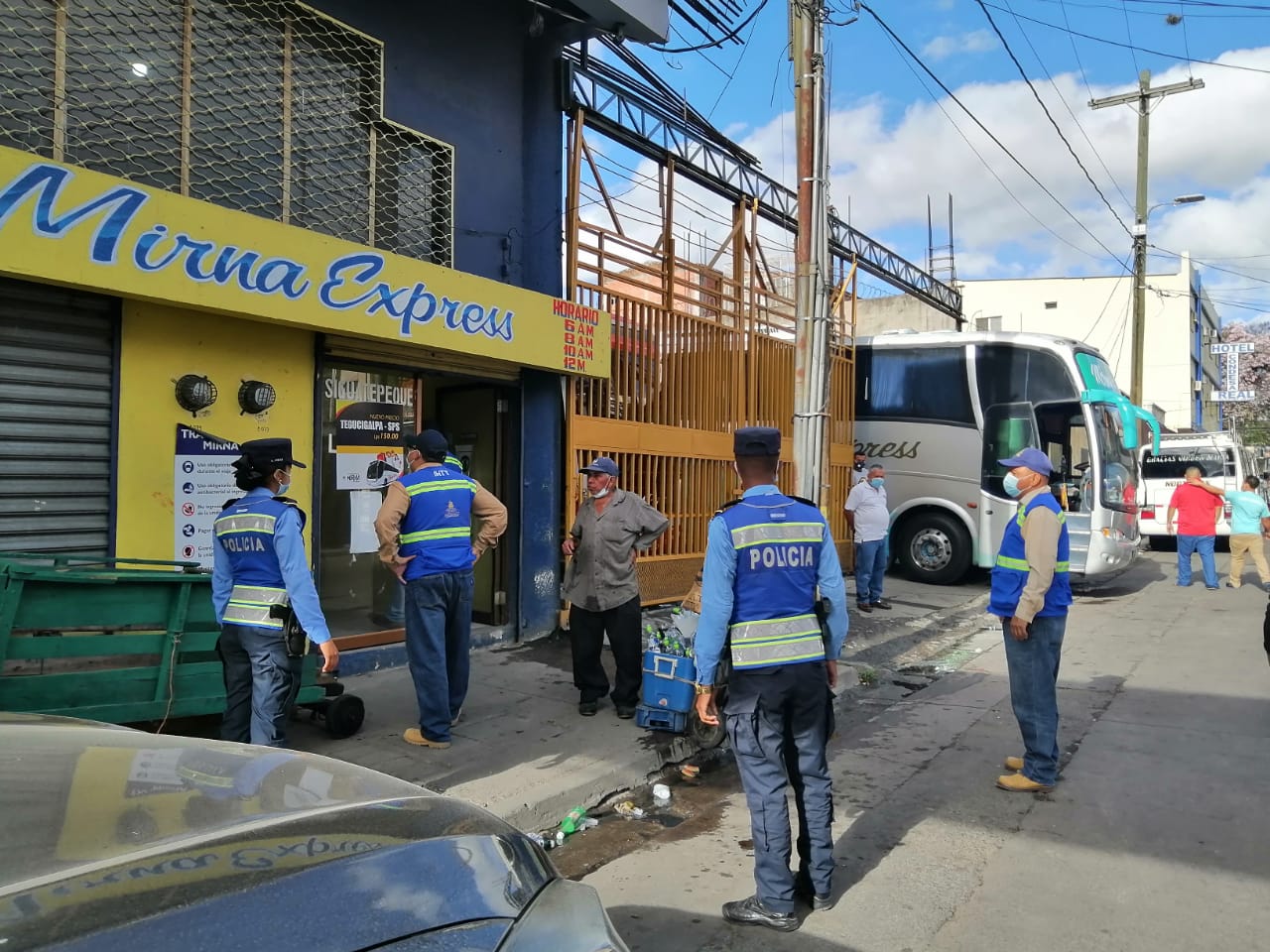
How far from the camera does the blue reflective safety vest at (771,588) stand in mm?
3457

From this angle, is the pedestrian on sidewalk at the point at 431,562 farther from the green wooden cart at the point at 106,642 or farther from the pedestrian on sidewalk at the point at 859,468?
the pedestrian on sidewalk at the point at 859,468

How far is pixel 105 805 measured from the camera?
1723 millimetres

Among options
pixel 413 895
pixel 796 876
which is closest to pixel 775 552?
pixel 796 876

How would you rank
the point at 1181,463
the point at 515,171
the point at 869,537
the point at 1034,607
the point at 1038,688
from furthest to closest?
the point at 1181,463 < the point at 869,537 < the point at 515,171 < the point at 1038,688 < the point at 1034,607

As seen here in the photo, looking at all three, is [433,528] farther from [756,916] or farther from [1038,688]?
[1038,688]

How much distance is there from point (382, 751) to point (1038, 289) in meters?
44.1

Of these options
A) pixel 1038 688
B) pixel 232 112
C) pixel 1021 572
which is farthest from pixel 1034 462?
pixel 232 112

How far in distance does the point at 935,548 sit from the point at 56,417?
1127cm

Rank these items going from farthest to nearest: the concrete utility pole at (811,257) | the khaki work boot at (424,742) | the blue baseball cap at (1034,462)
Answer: the concrete utility pole at (811,257), the khaki work boot at (424,742), the blue baseball cap at (1034,462)

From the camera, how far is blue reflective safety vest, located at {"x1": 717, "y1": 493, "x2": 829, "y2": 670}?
136 inches

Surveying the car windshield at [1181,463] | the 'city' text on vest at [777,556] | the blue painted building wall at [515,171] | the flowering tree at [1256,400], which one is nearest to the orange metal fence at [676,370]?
the blue painted building wall at [515,171]

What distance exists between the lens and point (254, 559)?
4078 millimetres

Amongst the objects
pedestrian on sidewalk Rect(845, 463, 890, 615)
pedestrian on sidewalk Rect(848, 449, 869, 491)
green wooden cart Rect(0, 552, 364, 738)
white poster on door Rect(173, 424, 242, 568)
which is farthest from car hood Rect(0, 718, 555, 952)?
pedestrian on sidewalk Rect(848, 449, 869, 491)

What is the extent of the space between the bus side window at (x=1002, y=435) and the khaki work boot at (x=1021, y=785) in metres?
8.25
